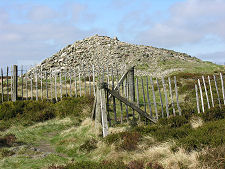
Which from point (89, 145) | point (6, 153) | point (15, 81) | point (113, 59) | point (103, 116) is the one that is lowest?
point (6, 153)

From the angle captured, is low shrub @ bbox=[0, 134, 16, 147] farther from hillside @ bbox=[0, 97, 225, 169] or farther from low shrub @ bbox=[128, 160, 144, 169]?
low shrub @ bbox=[128, 160, 144, 169]

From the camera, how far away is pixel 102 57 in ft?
125

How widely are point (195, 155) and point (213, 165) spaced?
0.58 metres

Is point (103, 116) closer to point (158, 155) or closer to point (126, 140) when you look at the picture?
point (126, 140)

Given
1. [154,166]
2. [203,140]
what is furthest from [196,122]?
[154,166]

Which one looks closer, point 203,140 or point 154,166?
point 154,166

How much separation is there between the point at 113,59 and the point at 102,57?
5.47 feet

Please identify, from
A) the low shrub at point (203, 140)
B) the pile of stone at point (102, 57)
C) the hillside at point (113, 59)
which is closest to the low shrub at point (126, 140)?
the low shrub at point (203, 140)

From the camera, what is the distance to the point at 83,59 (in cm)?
3850

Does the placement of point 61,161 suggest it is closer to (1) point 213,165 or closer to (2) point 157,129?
(2) point 157,129

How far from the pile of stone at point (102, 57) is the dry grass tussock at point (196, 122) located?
22.5 meters

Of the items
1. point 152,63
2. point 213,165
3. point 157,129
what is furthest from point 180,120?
point 152,63

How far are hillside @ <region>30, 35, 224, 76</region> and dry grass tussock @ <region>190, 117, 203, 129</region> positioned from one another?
72.8 ft

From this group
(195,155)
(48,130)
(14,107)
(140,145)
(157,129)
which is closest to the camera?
(195,155)
